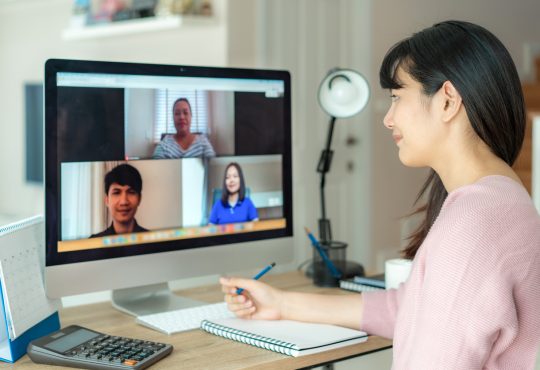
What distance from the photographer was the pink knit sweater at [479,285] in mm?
1110

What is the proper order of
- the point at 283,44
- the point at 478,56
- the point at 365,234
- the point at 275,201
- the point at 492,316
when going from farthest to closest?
the point at 365,234 < the point at 283,44 < the point at 275,201 < the point at 478,56 < the point at 492,316

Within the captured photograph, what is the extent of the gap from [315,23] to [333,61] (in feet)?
0.65

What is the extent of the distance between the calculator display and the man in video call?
0.68ft

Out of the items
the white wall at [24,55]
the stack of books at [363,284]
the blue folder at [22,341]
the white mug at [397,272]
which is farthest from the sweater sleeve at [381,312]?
the white wall at [24,55]

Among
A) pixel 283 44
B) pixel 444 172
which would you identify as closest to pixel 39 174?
pixel 283 44

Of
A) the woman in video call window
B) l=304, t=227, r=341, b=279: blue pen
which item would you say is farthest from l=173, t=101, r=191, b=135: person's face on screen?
l=304, t=227, r=341, b=279: blue pen

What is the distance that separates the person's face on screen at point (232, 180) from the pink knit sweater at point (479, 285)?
618mm

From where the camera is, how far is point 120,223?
1.57 meters

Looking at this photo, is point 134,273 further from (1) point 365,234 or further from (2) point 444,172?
(1) point 365,234

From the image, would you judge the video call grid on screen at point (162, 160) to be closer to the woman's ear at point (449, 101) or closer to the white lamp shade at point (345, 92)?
the white lamp shade at point (345, 92)

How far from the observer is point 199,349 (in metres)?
1.41

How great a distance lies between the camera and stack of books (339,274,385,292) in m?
1.82

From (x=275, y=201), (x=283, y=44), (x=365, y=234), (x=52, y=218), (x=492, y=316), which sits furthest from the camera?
(x=365, y=234)

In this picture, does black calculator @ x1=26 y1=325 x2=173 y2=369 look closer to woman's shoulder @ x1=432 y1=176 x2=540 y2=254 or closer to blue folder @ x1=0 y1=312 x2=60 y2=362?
blue folder @ x1=0 y1=312 x2=60 y2=362
